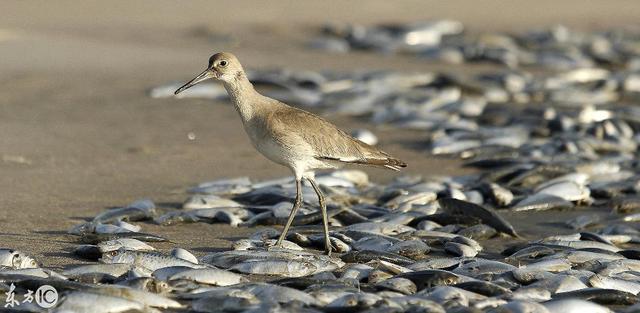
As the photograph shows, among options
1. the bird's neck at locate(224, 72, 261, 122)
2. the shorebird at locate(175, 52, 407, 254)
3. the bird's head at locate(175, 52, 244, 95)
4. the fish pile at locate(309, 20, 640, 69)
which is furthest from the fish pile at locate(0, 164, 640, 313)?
the fish pile at locate(309, 20, 640, 69)

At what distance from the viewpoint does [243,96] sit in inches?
305

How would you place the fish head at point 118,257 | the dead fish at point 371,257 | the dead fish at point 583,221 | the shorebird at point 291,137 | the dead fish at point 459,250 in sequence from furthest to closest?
1. the dead fish at point 583,221
2. the shorebird at point 291,137
3. the dead fish at point 459,250
4. the dead fish at point 371,257
5. the fish head at point 118,257

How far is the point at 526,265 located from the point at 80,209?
140 inches

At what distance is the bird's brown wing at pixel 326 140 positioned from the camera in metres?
7.52

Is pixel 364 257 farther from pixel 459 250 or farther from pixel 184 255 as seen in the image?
pixel 184 255

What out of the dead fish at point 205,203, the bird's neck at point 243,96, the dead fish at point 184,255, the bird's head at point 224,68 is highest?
the bird's head at point 224,68

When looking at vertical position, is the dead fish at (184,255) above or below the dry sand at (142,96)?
below

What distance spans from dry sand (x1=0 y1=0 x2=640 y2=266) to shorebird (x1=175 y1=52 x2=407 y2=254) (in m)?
0.75

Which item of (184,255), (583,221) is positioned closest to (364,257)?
(184,255)

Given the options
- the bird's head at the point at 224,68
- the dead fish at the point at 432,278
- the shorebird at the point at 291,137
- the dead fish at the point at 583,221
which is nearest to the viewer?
the dead fish at the point at 432,278

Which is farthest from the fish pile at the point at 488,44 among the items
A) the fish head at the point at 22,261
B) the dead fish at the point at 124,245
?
the fish head at the point at 22,261

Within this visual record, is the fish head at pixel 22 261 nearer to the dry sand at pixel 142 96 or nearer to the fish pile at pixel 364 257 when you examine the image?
the fish pile at pixel 364 257

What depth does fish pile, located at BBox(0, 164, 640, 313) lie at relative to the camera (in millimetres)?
5656

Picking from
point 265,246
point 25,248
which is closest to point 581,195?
point 265,246
